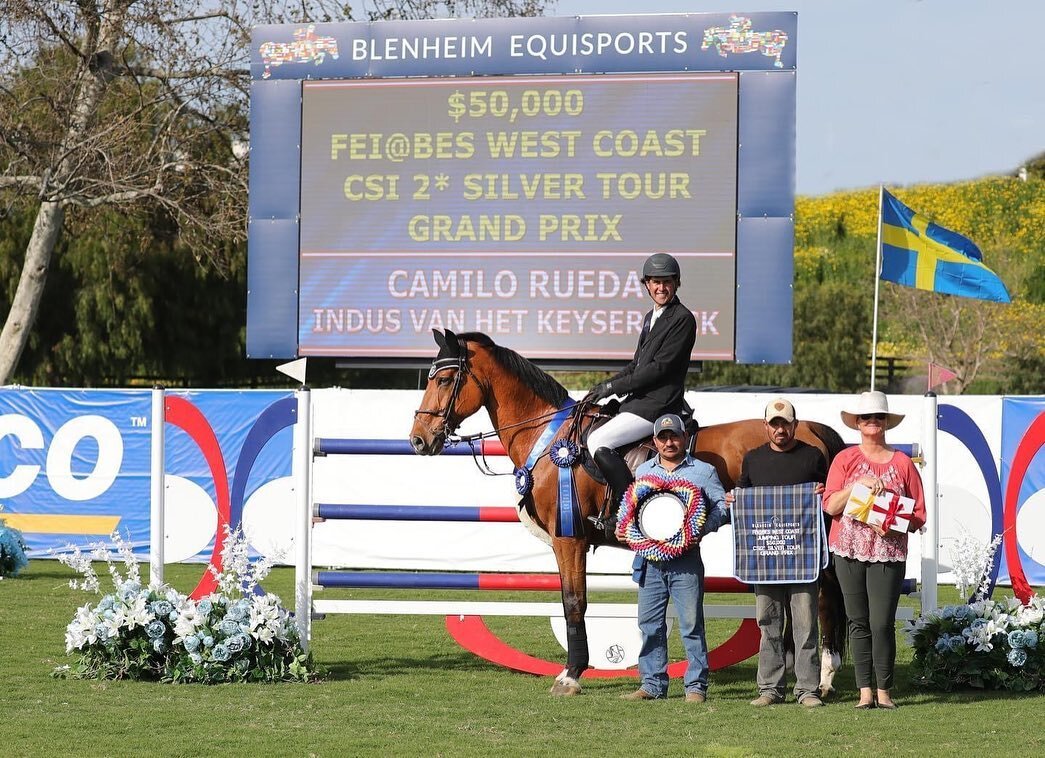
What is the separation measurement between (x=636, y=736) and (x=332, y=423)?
335 inches

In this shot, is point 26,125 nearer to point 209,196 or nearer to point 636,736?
point 209,196

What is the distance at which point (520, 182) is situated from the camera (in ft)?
39.3

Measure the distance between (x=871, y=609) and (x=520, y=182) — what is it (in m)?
6.11

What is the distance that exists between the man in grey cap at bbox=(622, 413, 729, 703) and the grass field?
6.5 inches

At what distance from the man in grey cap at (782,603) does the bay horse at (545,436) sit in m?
0.25

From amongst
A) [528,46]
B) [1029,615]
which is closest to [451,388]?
[1029,615]

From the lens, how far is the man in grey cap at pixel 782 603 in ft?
22.9

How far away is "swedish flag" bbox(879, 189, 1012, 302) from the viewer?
13.5 m

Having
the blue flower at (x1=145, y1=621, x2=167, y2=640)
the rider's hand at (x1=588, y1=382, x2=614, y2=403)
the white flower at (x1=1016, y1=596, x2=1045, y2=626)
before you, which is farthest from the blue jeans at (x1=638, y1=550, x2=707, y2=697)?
the blue flower at (x1=145, y1=621, x2=167, y2=640)

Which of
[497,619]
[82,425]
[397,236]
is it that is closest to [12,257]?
[82,425]

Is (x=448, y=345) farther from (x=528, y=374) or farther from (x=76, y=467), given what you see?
(x=76, y=467)

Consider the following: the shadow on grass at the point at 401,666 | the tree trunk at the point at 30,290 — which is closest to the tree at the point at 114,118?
the tree trunk at the point at 30,290

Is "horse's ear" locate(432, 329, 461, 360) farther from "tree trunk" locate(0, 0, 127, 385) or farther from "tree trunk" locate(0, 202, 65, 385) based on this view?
"tree trunk" locate(0, 202, 65, 385)

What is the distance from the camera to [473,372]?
7.57m
